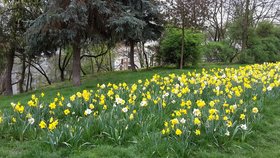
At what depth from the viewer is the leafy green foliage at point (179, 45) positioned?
14973 mm

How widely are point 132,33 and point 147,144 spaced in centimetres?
682

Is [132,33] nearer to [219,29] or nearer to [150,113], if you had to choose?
[150,113]

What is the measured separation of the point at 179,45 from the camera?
15.0 metres

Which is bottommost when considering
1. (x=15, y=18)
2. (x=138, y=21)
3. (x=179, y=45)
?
(x=179, y=45)

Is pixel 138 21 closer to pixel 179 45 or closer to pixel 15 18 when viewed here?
pixel 179 45

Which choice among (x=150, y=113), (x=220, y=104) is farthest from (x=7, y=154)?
(x=220, y=104)

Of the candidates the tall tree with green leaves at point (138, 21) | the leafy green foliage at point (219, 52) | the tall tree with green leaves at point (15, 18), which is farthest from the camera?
the leafy green foliage at point (219, 52)

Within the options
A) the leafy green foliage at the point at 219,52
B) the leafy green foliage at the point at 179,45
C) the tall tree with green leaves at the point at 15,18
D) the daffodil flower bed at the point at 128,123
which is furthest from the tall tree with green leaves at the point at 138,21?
the daffodil flower bed at the point at 128,123

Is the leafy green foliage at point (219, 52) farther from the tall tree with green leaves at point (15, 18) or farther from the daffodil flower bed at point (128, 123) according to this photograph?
the daffodil flower bed at point (128, 123)

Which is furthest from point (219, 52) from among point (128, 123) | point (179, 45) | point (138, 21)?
point (128, 123)

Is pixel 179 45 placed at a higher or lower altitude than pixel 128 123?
higher

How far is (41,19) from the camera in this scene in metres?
9.60

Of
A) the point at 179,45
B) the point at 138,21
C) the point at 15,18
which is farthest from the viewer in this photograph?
the point at 179,45

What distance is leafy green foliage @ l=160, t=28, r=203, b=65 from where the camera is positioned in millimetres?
14973
